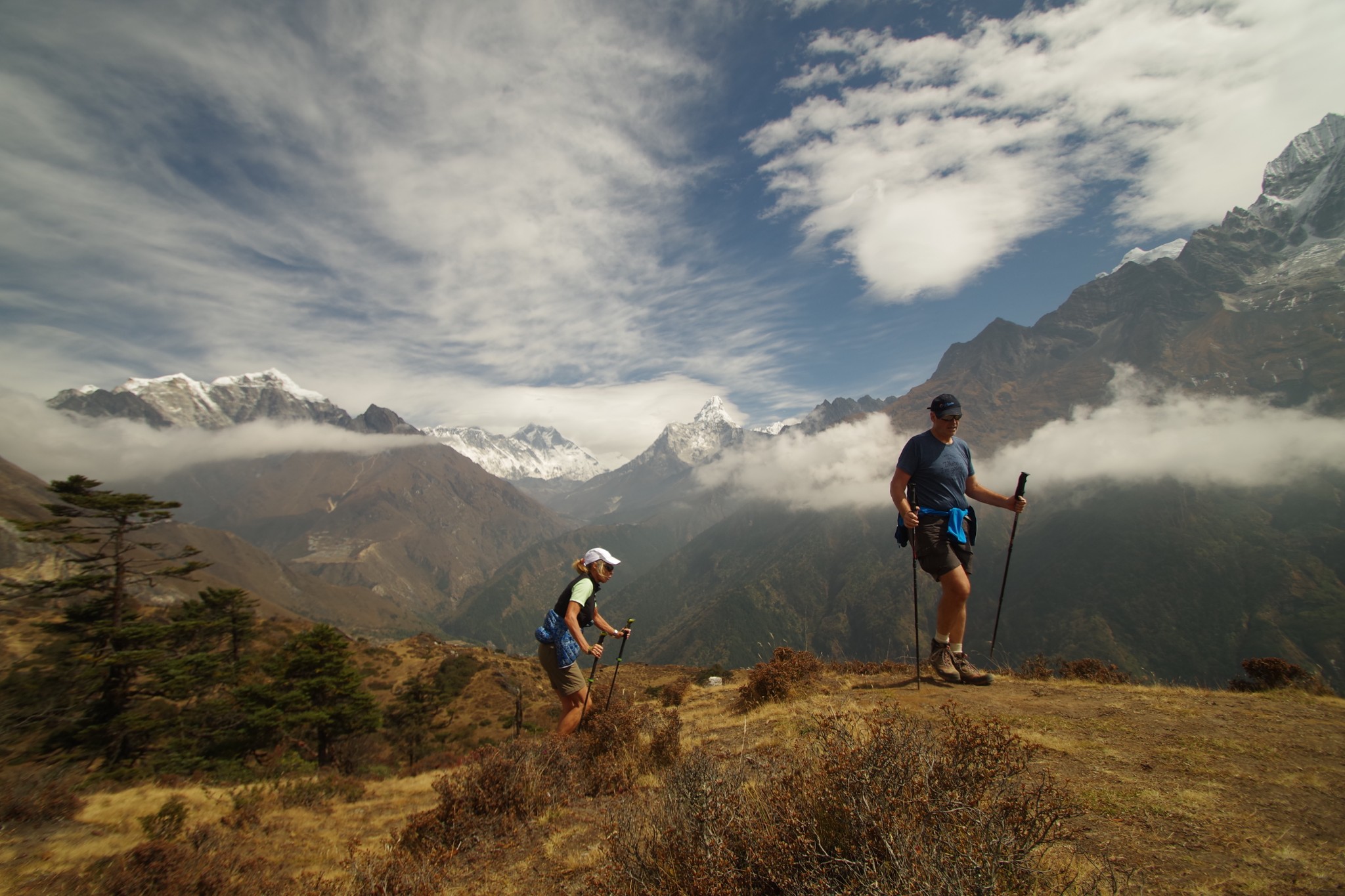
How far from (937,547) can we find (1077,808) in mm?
3867

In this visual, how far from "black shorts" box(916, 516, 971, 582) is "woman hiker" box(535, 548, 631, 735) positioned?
440 centimetres

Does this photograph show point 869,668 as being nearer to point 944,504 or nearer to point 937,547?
point 937,547

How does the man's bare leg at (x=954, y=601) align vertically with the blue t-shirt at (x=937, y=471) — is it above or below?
below

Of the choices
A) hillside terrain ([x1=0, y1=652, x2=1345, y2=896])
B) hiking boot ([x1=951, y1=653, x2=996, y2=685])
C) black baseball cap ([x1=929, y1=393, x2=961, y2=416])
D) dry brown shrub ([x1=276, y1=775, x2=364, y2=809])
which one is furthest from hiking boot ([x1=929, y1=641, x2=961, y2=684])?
dry brown shrub ([x1=276, y1=775, x2=364, y2=809])

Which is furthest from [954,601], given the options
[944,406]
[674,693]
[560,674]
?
[674,693]

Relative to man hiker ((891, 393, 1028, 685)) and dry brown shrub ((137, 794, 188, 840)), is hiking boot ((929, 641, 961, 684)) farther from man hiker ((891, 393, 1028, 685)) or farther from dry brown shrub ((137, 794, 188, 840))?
dry brown shrub ((137, 794, 188, 840))

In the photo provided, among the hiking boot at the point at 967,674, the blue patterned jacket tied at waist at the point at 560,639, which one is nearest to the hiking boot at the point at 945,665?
the hiking boot at the point at 967,674

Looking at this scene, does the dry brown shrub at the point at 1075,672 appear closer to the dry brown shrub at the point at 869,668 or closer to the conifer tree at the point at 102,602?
the dry brown shrub at the point at 869,668

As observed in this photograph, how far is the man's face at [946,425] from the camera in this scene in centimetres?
739

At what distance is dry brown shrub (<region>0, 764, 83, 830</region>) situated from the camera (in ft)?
22.6

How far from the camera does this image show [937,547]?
721 cm

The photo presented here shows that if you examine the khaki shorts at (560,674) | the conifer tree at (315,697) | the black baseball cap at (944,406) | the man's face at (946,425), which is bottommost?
the conifer tree at (315,697)

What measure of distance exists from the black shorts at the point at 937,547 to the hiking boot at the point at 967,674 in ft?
6.68

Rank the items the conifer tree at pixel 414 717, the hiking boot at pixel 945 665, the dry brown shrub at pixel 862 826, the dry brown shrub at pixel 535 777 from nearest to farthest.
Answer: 1. the dry brown shrub at pixel 862 826
2. the dry brown shrub at pixel 535 777
3. the hiking boot at pixel 945 665
4. the conifer tree at pixel 414 717
